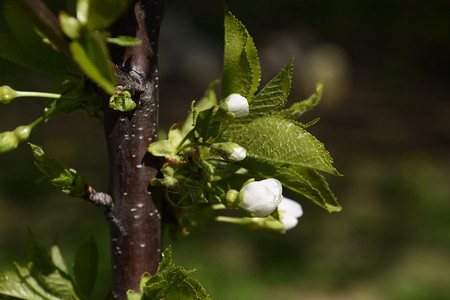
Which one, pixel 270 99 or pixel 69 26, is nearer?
pixel 69 26

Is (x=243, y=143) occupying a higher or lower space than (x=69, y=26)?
Result: lower

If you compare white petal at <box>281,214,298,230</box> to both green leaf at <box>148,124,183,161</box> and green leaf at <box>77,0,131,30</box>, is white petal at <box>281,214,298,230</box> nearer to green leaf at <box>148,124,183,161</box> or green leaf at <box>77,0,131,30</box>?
green leaf at <box>148,124,183,161</box>

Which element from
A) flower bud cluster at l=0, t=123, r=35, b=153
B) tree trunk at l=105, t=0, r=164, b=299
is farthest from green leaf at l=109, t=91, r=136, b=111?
flower bud cluster at l=0, t=123, r=35, b=153

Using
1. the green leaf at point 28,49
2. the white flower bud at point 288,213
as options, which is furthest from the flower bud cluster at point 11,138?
the white flower bud at point 288,213

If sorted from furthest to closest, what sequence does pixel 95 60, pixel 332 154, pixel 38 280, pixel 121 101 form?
pixel 332 154 < pixel 38 280 < pixel 121 101 < pixel 95 60

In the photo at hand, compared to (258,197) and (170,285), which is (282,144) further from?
(170,285)

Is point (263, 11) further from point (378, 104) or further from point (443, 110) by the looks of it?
point (443, 110)

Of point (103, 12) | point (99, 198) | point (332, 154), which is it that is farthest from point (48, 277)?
point (332, 154)
